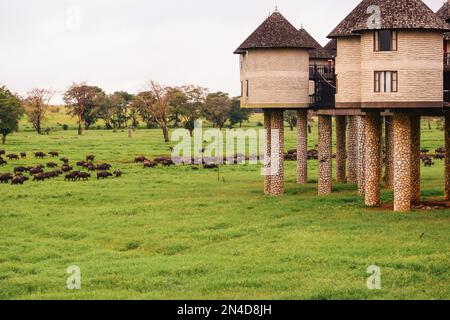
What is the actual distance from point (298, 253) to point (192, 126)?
96957mm

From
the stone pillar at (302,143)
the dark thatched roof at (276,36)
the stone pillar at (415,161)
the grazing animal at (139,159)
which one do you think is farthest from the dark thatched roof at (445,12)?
the grazing animal at (139,159)

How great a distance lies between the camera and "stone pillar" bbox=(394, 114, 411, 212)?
3684 cm

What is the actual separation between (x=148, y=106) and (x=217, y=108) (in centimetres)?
1441

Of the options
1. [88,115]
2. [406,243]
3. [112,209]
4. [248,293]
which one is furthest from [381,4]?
[88,115]

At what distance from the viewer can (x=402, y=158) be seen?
3688 centimetres

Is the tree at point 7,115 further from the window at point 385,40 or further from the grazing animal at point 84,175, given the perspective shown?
the window at point 385,40

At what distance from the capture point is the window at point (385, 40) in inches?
1414

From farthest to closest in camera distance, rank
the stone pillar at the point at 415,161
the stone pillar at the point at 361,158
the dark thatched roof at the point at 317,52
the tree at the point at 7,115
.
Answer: the tree at the point at 7,115, the dark thatched roof at the point at 317,52, the stone pillar at the point at 361,158, the stone pillar at the point at 415,161

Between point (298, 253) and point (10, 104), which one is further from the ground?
point (10, 104)

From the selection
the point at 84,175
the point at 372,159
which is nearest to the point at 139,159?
the point at 84,175

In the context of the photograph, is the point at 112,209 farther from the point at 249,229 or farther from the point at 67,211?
the point at 249,229

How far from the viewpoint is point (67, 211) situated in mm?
39906

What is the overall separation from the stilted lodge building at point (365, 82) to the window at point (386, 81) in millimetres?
44

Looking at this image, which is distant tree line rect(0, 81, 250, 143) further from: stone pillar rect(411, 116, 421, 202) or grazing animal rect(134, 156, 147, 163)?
stone pillar rect(411, 116, 421, 202)
